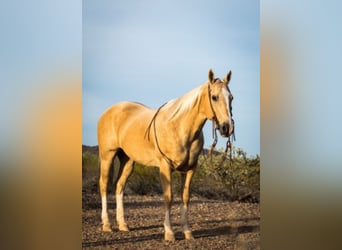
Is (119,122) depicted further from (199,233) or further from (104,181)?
(199,233)

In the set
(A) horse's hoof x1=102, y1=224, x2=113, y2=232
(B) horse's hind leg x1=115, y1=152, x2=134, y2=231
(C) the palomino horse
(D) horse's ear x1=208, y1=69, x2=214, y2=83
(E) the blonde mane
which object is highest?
(D) horse's ear x1=208, y1=69, x2=214, y2=83

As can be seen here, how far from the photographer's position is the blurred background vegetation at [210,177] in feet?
14.7

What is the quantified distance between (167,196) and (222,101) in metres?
0.83

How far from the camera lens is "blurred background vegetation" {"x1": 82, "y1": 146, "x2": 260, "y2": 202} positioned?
4488mm

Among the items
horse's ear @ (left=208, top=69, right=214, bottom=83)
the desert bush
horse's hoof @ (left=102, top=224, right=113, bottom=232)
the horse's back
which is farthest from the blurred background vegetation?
horse's ear @ (left=208, top=69, right=214, bottom=83)

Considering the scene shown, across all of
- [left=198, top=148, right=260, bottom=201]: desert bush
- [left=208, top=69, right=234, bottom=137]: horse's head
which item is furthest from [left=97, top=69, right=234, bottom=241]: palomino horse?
[left=198, top=148, right=260, bottom=201]: desert bush

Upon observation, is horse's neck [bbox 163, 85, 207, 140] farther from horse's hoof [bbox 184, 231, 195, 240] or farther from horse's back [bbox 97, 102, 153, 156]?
horse's hoof [bbox 184, 231, 195, 240]

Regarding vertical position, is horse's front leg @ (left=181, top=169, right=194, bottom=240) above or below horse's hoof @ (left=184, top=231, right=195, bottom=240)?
above

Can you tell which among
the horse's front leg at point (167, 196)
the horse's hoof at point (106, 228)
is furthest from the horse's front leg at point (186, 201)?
the horse's hoof at point (106, 228)

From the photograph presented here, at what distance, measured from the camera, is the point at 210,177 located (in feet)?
14.9

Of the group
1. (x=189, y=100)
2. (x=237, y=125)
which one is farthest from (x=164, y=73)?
(x=237, y=125)

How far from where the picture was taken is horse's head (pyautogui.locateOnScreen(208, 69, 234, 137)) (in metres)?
4.48
